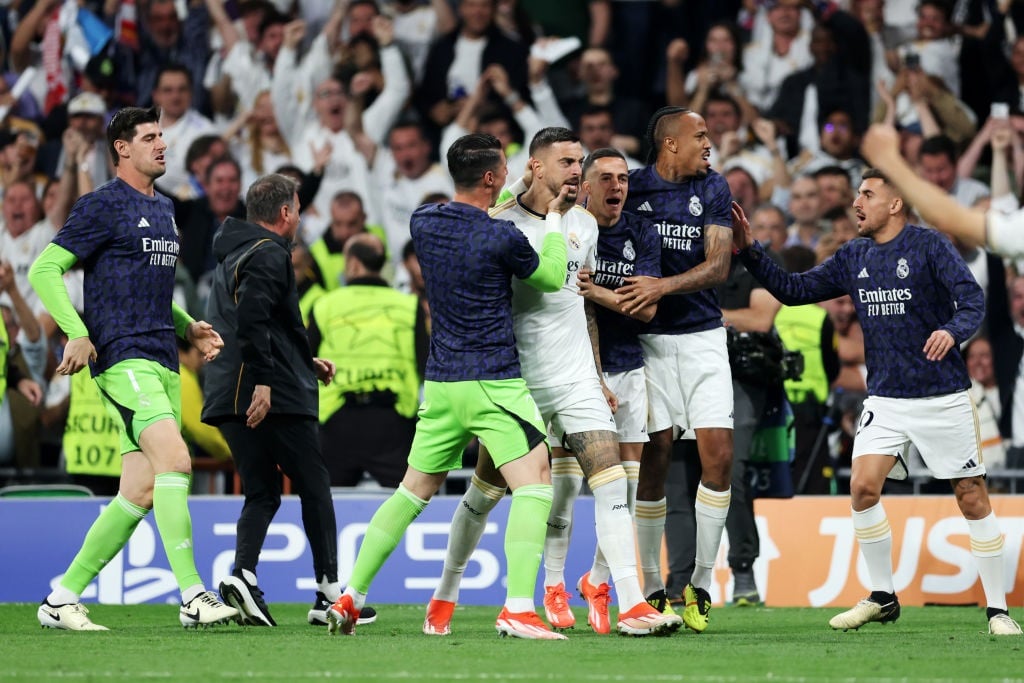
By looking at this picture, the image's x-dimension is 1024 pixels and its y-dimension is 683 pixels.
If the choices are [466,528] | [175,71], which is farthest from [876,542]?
[175,71]

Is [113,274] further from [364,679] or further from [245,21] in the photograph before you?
[245,21]

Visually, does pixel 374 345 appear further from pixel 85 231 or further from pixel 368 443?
pixel 85 231

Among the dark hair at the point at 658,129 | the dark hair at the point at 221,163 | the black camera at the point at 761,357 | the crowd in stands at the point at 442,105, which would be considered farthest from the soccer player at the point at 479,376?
the dark hair at the point at 221,163

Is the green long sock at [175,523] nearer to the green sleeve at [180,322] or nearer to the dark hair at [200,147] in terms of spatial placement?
the green sleeve at [180,322]

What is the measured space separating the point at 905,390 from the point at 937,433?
0.28 m

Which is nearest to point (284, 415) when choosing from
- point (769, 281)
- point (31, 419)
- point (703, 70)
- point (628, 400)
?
point (628, 400)

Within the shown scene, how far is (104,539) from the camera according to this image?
314 inches

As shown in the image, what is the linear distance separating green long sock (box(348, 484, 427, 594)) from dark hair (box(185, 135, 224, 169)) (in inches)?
328

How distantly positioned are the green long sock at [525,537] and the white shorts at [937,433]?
6.87 feet

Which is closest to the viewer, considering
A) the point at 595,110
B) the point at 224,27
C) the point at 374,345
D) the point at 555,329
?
the point at 555,329

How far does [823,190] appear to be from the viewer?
533 inches

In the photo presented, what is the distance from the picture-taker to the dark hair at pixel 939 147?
533 inches

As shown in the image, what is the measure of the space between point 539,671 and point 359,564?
1668 mm

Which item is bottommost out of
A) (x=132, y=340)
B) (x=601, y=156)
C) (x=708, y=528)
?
(x=708, y=528)
